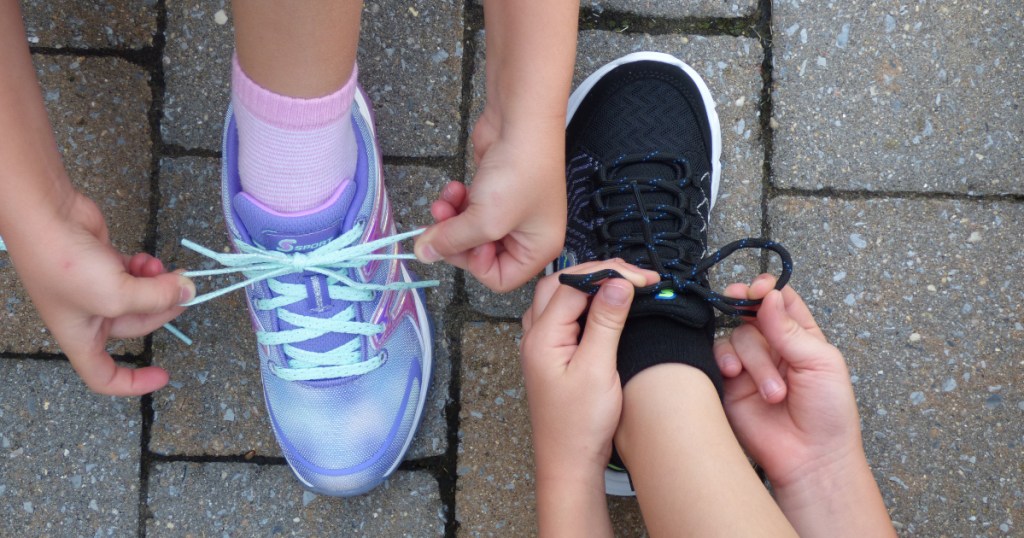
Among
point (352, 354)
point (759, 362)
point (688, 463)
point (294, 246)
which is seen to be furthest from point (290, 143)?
point (759, 362)

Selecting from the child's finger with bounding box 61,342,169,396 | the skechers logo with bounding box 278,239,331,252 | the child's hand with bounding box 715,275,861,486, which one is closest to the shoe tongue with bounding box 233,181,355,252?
the skechers logo with bounding box 278,239,331,252

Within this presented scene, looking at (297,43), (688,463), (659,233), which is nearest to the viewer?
(297,43)

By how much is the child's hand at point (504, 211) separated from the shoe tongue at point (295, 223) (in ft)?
0.49

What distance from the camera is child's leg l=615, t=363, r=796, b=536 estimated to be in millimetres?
1029

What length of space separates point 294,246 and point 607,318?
0.49 meters

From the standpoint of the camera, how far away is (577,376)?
1140mm

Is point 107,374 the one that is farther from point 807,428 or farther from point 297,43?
point 807,428

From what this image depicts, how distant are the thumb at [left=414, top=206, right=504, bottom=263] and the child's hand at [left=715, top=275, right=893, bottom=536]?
1.46 feet

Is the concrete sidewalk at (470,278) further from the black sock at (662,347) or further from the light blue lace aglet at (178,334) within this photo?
the black sock at (662,347)

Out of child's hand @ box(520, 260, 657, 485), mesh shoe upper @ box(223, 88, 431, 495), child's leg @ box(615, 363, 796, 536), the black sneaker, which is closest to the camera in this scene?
child's leg @ box(615, 363, 796, 536)

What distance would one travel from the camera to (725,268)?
4.85 ft

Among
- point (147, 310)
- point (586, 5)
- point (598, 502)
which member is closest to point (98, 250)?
point (147, 310)

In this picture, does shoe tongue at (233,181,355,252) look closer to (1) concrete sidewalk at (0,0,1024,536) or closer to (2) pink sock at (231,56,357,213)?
(2) pink sock at (231,56,357,213)

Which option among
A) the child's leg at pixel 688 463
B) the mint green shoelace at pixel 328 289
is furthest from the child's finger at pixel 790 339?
the mint green shoelace at pixel 328 289
